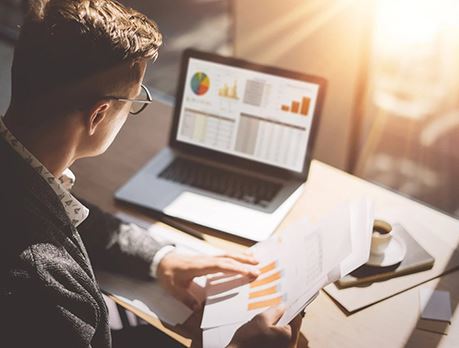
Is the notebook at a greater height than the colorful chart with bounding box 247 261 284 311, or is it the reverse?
the notebook

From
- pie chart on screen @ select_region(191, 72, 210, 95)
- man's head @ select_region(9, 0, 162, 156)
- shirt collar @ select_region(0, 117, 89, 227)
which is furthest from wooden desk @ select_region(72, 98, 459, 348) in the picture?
man's head @ select_region(9, 0, 162, 156)

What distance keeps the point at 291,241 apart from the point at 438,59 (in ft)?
4.99

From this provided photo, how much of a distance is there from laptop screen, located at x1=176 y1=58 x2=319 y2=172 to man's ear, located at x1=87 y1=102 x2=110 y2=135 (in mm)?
597

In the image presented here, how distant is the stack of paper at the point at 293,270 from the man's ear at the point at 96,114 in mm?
447

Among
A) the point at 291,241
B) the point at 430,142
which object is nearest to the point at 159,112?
the point at 291,241

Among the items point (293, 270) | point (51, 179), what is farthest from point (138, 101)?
point (293, 270)

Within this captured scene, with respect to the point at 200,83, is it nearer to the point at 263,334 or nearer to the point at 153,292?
the point at 153,292

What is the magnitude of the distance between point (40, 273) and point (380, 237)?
0.74 meters

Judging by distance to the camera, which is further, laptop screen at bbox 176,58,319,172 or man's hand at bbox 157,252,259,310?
laptop screen at bbox 176,58,319,172

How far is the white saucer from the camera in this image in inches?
51.9

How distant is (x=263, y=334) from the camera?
43.4 inches

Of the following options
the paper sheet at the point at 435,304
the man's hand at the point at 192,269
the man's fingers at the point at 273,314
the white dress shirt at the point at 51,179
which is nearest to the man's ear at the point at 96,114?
the white dress shirt at the point at 51,179

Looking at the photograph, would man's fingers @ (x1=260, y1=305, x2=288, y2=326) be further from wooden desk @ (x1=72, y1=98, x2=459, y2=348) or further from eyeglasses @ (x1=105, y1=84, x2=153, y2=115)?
eyeglasses @ (x1=105, y1=84, x2=153, y2=115)

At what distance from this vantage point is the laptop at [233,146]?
5.03 feet
